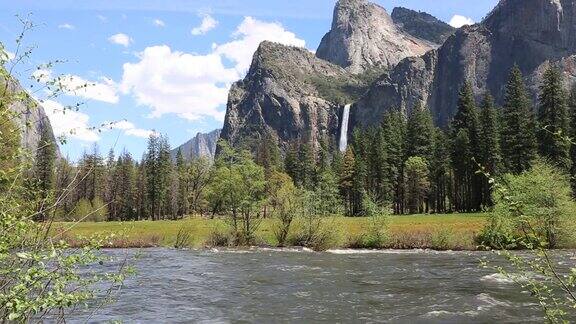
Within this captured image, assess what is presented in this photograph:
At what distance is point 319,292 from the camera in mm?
24359

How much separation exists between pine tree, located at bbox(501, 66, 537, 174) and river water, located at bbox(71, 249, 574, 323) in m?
35.5

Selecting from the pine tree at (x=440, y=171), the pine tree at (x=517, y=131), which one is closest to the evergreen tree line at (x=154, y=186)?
the pine tree at (x=440, y=171)

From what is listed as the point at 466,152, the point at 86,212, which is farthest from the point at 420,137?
the point at 86,212

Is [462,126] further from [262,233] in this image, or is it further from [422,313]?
[422,313]

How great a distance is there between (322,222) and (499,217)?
14.7 meters

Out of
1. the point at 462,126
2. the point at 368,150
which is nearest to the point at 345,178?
the point at 368,150

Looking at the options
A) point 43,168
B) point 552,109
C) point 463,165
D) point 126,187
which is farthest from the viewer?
point 126,187

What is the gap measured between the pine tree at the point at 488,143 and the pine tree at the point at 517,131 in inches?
44.4

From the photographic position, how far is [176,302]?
21.8m

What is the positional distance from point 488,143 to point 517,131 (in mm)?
5862

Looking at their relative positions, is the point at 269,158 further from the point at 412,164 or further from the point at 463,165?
the point at 463,165

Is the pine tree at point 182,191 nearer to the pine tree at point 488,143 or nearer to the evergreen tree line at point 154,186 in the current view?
the evergreen tree line at point 154,186

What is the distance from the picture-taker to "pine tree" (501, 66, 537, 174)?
6988cm

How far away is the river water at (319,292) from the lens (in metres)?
19.0
